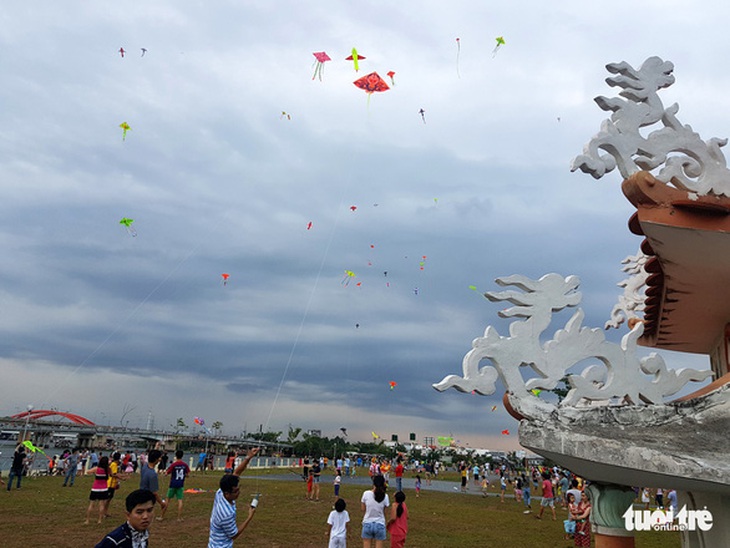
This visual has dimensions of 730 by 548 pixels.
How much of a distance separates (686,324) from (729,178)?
2397 mm

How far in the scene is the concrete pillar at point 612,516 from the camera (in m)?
5.06

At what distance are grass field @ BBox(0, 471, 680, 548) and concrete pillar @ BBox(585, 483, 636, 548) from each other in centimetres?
836

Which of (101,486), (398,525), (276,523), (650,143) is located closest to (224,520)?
(398,525)

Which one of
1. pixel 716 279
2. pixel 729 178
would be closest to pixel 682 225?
pixel 729 178

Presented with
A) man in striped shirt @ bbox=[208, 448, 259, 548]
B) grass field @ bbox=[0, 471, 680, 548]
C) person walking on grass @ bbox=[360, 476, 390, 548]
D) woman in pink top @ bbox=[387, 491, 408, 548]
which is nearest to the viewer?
man in striped shirt @ bbox=[208, 448, 259, 548]

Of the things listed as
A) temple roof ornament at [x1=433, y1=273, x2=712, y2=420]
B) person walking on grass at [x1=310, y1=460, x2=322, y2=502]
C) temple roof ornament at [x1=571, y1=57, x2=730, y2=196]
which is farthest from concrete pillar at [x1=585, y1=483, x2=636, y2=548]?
person walking on grass at [x1=310, y1=460, x2=322, y2=502]

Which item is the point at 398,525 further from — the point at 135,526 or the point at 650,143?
the point at 650,143

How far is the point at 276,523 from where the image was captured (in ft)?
47.7

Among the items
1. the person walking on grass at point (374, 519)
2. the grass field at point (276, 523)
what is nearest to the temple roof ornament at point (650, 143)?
the person walking on grass at point (374, 519)

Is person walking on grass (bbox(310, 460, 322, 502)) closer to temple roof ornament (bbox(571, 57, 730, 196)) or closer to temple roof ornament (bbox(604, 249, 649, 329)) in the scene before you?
temple roof ornament (bbox(604, 249, 649, 329))

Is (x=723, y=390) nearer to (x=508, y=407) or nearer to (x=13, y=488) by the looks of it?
(x=508, y=407)

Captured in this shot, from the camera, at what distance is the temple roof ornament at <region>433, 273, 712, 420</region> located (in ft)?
17.3

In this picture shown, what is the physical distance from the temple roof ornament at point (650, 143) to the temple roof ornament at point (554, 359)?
4.28ft

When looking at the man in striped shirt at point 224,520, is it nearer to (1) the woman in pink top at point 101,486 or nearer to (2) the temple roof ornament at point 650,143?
(2) the temple roof ornament at point 650,143
